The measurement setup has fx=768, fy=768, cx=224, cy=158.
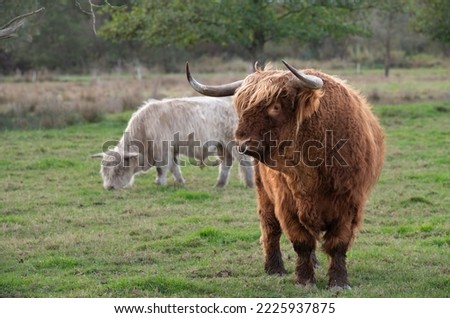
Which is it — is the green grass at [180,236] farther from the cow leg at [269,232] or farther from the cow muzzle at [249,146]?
the cow muzzle at [249,146]

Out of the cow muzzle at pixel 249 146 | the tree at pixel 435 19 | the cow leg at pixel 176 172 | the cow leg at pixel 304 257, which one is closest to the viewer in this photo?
the cow muzzle at pixel 249 146

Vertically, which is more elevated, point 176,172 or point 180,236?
point 180,236

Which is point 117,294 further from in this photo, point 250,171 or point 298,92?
point 250,171

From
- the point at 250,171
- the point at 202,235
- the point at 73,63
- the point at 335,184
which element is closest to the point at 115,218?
the point at 202,235

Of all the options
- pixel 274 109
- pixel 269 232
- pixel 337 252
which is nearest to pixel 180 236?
pixel 269 232

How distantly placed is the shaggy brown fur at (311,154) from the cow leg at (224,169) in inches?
231

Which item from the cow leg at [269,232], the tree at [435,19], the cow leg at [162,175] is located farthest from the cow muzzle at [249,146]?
the tree at [435,19]

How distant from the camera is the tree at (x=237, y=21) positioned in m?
21.7

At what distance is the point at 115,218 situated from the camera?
976cm

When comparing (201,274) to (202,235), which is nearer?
(201,274)

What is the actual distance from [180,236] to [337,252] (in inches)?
107

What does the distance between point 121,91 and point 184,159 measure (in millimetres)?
9462

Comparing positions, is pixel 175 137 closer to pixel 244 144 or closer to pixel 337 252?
pixel 337 252

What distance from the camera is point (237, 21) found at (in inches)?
847
